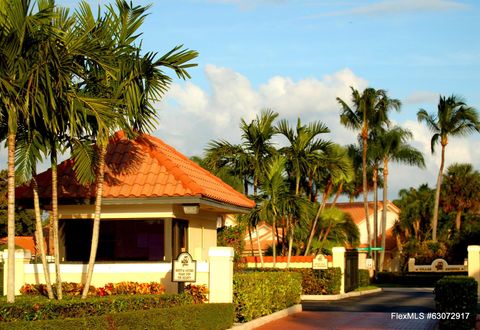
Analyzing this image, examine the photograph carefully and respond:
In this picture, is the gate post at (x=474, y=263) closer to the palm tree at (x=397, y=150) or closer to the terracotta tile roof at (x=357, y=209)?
the palm tree at (x=397, y=150)

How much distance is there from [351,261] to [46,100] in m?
23.3

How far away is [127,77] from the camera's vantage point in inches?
647

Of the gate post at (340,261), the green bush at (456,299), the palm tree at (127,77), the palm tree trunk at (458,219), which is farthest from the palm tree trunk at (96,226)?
the palm tree trunk at (458,219)

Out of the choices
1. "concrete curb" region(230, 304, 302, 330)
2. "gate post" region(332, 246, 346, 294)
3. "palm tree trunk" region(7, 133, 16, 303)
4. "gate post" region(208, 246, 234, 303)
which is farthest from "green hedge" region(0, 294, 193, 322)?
"gate post" region(332, 246, 346, 294)

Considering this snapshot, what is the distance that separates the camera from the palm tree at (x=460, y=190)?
65438mm

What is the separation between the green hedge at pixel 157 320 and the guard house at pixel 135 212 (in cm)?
153

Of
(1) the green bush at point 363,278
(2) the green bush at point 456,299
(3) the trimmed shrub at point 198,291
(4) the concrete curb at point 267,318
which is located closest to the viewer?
(2) the green bush at point 456,299

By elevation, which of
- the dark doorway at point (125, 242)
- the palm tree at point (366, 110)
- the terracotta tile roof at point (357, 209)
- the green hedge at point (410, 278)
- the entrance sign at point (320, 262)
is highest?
the palm tree at point (366, 110)

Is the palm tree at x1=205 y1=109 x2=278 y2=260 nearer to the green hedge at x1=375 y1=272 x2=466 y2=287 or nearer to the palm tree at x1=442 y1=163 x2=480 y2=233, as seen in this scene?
the green hedge at x1=375 y1=272 x2=466 y2=287

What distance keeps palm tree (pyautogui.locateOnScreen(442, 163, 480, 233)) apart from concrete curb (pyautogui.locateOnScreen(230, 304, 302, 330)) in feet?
148

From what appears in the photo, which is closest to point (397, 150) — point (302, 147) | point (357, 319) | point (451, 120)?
point (451, 120)

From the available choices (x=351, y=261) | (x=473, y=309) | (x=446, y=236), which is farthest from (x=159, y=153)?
(x=446, y=236)

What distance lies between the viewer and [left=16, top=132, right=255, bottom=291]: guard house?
18328 mm

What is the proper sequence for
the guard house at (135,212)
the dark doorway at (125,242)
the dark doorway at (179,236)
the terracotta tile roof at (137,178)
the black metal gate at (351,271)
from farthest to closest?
the black metal gate at (351,271), the dark doorway at (125,242), the dark doorway at (179,236), the terracotta tile roof at (137,178), the guard house at (135,212)
